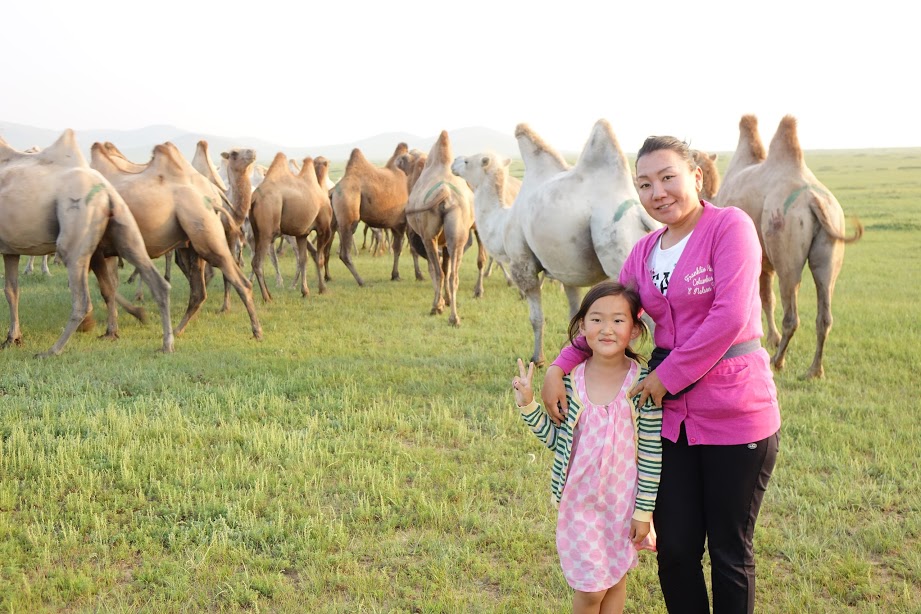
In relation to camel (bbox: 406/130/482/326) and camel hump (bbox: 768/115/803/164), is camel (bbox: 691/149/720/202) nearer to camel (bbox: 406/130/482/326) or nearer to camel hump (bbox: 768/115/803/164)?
camel hump (bbox: 768/115/803/164)

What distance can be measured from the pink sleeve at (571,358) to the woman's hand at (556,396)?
0.03 m

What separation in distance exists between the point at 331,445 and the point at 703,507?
3.12m

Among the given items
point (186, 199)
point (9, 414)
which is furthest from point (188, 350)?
point (9, 414)

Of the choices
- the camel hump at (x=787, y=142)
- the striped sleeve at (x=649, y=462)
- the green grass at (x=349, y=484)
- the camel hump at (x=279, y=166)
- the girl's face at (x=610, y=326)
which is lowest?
the green grass at (x=349, y=484)

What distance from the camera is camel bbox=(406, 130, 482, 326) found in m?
10.2

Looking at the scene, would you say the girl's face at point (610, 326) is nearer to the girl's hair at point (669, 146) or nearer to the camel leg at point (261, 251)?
the girl's hair at point (669, 146)

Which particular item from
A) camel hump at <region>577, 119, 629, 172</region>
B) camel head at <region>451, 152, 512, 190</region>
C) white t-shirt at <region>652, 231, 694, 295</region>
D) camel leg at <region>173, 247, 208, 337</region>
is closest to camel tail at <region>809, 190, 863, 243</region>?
camel hump at <region>577, 119, 629, 172</region>

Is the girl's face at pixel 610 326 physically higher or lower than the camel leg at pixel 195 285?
higher

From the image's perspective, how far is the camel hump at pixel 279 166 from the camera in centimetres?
1179

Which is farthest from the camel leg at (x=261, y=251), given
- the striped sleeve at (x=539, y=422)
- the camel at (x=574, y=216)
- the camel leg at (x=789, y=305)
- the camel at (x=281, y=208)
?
the striped sleeve at (x=539, y=422)

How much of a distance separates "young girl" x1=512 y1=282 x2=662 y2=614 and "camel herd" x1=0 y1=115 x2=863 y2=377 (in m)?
3.13

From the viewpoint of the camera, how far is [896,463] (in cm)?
469

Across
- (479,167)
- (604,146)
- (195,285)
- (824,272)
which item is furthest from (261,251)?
(824,272)

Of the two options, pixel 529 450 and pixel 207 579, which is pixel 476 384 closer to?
pixel 529 450
